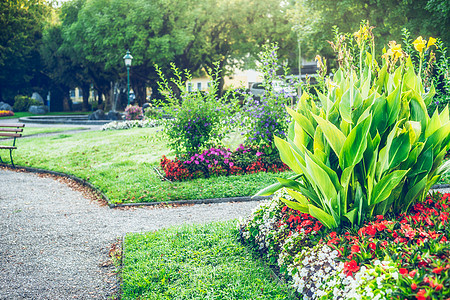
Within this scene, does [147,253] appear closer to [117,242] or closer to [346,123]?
[117,242]

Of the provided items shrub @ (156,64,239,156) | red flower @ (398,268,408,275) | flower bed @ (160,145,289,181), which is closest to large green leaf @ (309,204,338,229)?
red flower @ (398,268,408,275)

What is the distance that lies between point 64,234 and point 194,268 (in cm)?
232

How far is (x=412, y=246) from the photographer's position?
104 inches

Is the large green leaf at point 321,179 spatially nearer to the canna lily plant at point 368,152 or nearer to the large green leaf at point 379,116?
the canna lily plant at point 368,152

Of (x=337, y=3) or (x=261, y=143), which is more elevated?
(x=337, y=3)

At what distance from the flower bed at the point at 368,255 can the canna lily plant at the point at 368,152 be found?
18 cm

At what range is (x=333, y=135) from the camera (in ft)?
10.6

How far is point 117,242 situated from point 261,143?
469 cm

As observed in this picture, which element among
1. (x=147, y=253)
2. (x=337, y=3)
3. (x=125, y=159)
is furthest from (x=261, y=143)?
(x=337, y=3)

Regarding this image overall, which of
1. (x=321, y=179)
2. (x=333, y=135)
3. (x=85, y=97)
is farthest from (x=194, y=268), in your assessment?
(x=85, y=97)

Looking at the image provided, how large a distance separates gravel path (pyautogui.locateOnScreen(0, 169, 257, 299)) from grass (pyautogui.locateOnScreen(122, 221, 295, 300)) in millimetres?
306

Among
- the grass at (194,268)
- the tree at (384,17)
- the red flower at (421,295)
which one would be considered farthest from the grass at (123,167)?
the tree at (384,17)

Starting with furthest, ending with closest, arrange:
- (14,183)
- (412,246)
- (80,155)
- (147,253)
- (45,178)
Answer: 1. (80,155)
2. (45,178)
3. (14,183)
4. (147,253)
5. (412,246)

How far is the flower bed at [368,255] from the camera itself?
2346mm
